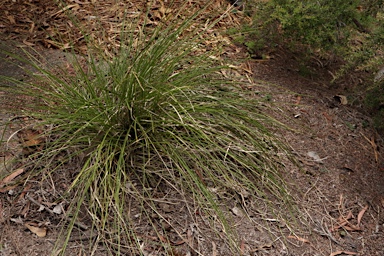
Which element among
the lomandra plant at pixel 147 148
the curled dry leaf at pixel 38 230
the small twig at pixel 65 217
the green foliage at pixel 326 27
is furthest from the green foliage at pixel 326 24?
the curled dry leaf at pixel 38 230

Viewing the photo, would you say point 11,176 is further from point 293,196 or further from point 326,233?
point 326,233

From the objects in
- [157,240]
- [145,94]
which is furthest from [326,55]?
[157,240]

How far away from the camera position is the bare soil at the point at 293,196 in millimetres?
2365

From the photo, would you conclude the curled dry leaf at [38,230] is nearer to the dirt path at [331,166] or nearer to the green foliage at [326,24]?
the dirt path at [331,166]

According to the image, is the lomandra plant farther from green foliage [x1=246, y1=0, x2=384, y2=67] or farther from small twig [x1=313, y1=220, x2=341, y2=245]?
green foliage [x1=246, y1=0, x2=384, y2=67]

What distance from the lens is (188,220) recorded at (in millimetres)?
2504

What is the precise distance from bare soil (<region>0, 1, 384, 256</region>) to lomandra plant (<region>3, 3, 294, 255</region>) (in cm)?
7

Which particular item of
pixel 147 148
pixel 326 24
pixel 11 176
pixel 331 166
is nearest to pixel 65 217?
pixel 11 176

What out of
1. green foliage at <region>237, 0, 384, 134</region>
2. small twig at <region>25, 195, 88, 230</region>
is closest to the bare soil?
small twig at <region>25, 195, 88, 230</region>

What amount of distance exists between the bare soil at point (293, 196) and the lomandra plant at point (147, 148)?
0.23 feet

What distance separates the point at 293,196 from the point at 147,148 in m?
0.94

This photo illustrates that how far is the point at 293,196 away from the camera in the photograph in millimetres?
2787

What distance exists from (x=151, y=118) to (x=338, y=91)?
1.92 m

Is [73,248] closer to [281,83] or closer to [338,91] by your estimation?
[281,83]
